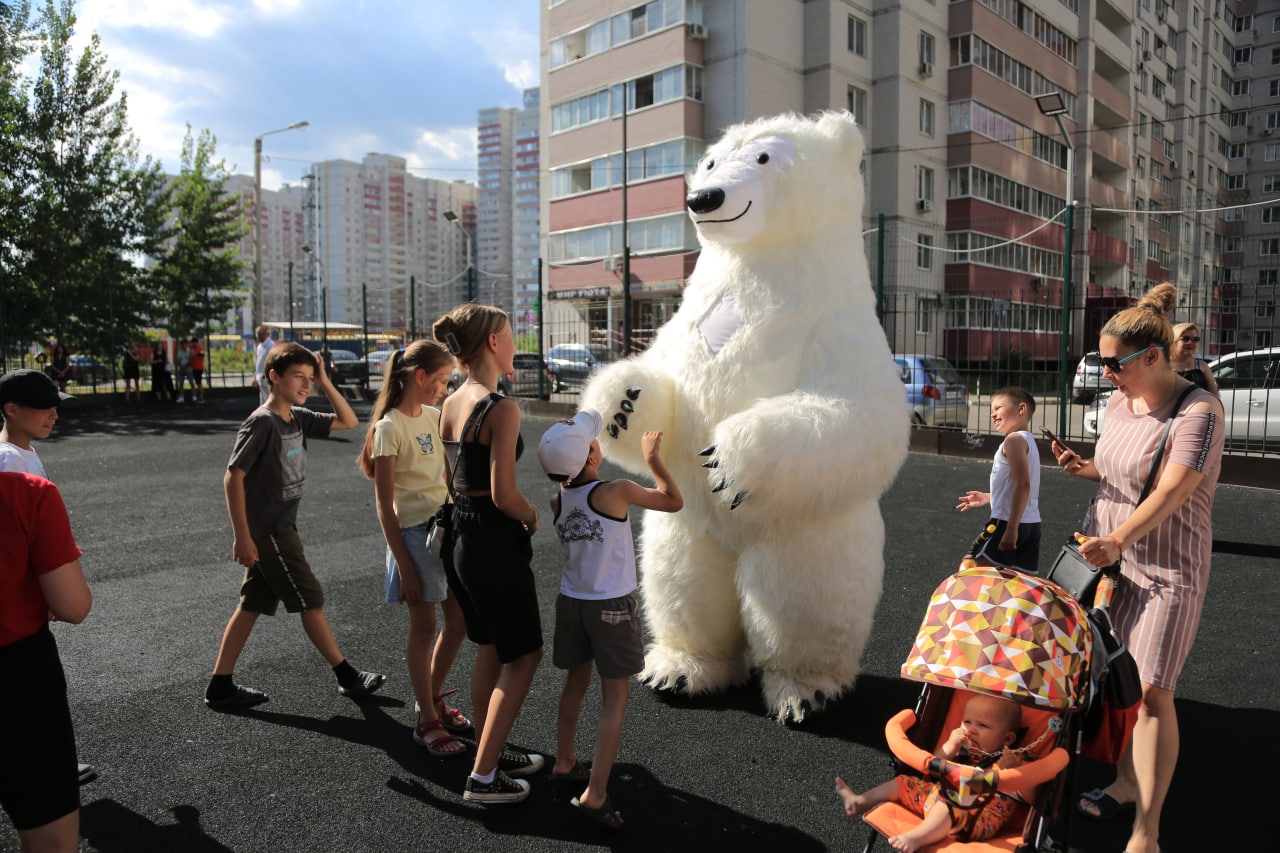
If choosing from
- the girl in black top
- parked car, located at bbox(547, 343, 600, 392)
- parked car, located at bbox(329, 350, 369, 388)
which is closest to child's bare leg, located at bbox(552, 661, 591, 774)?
the girl in black top

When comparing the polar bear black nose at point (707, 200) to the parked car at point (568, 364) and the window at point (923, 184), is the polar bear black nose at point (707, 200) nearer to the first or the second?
the parked car at point (568, 364)

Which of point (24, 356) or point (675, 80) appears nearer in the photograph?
point (24, 356)

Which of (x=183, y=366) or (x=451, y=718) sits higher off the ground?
(x=183, y=366)

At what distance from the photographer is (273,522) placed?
318cm

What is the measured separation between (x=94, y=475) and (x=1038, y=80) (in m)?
32.2

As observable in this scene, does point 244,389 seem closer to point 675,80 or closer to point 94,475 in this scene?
point 94,475

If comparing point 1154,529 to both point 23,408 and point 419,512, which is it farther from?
point 23,408

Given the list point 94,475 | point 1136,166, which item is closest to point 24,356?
point 94,475

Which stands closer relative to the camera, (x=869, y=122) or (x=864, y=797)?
(x=864, y=797)

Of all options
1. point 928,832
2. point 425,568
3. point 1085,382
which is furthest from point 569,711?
point 1085,382

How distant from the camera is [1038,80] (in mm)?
29859

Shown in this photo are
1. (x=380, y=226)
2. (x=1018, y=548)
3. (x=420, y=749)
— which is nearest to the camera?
(x=420, y=749)

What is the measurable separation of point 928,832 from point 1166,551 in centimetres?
111

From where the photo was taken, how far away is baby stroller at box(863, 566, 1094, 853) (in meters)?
1.82
